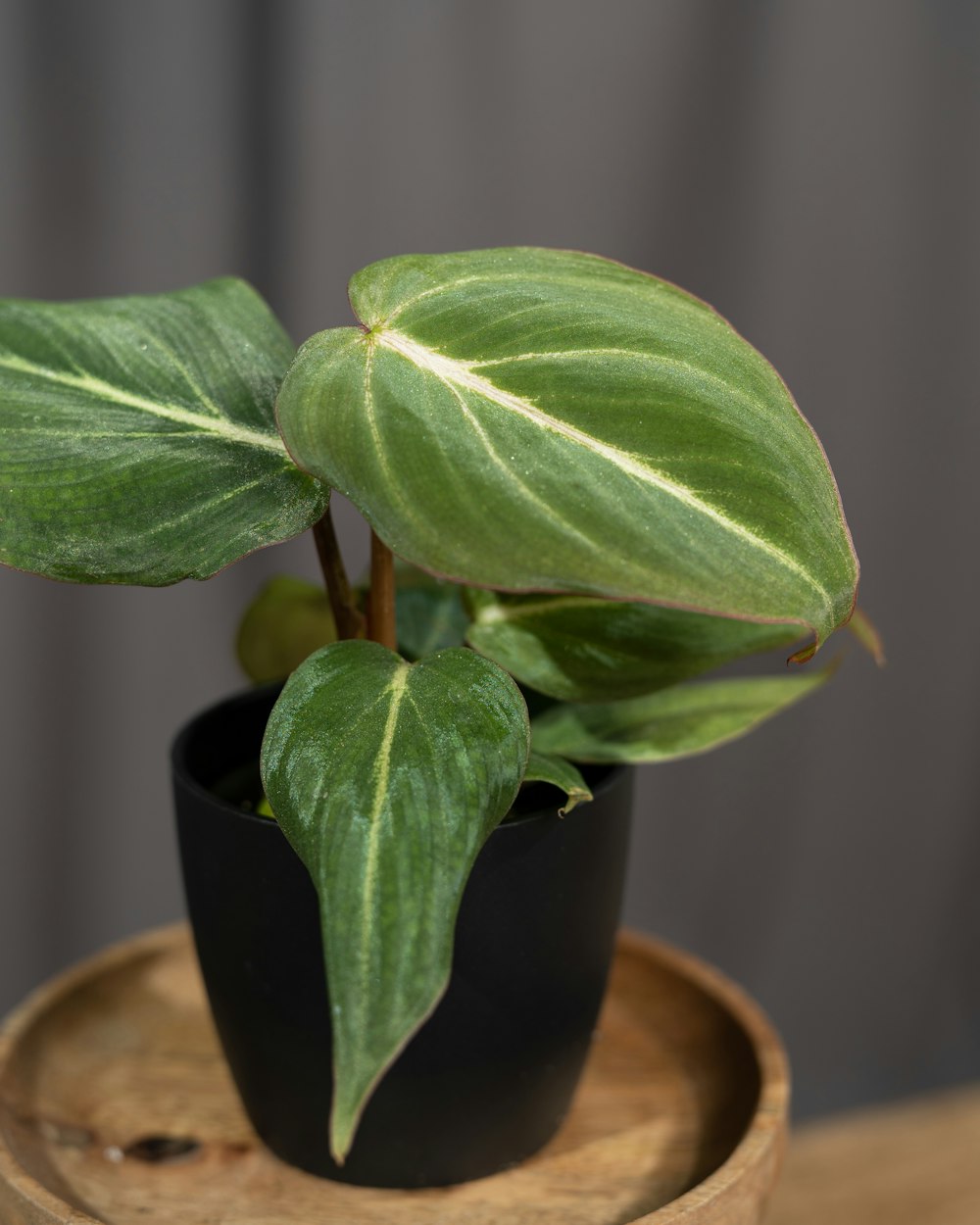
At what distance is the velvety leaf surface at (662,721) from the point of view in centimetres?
65

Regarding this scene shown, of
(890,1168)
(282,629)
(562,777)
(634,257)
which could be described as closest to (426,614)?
(282,629)

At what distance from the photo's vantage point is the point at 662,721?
2.24 ft

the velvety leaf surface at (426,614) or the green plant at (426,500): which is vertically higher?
the green plant at (426,500)

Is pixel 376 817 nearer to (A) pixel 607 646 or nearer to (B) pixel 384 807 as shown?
(B) pixel 384 807

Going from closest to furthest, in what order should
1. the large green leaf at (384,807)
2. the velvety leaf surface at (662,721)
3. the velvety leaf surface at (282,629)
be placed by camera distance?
1. the large green leaf at (384,807)
2. the velvety leaf surface at (662,721)
3. the velvety leaf surface at (282,629)

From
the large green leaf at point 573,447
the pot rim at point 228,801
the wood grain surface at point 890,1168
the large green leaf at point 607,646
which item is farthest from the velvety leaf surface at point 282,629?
the wood grain surface at point 890,1168

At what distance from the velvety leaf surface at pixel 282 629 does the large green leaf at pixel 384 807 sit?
8.5 inches

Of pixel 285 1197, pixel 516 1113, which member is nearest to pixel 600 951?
pixel 516 1113

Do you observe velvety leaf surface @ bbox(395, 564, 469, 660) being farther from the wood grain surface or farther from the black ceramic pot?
the wood grain surface

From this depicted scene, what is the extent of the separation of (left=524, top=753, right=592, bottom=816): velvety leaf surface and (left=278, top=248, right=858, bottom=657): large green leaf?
0.12 metres

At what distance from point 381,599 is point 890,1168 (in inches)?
46.1

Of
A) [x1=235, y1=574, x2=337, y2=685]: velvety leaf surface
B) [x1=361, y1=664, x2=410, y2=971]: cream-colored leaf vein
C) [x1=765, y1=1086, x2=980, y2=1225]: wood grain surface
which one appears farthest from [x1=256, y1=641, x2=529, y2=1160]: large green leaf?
[x1=765, y1=1086, x2=980, y2=1225]: wood grain surface

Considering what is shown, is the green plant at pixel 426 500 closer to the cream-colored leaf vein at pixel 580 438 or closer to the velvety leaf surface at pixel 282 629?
the cream-colored leaf vein at pixel 580 438

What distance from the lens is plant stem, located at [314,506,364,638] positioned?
0.60 meters
